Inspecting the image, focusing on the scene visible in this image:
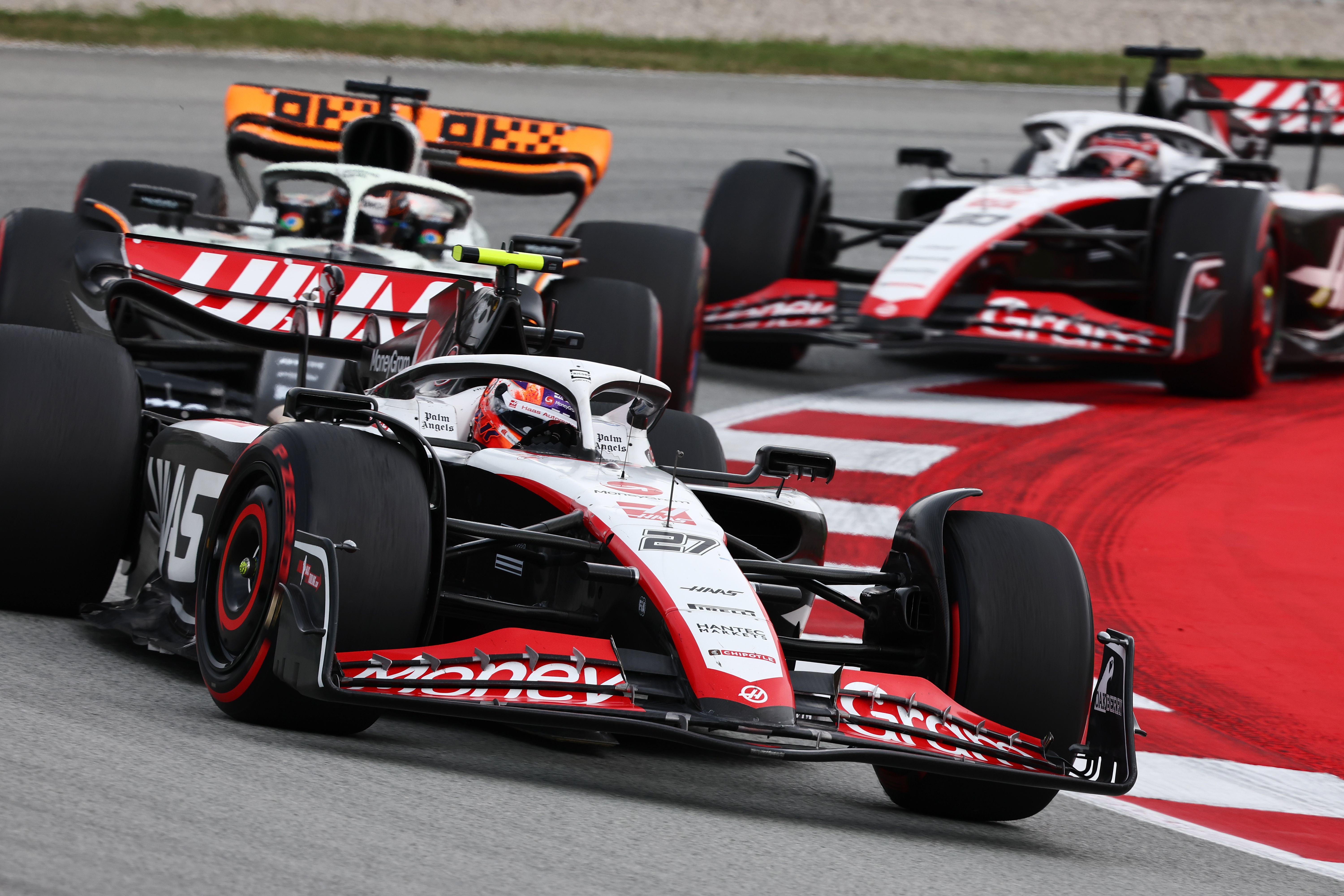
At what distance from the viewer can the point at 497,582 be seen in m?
6.08

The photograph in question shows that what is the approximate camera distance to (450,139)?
40.3ft

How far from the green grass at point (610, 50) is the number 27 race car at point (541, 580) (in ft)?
55.9

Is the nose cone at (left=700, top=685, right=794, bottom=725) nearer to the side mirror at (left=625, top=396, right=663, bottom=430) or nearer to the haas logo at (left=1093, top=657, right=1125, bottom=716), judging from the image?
the haas logo at (left=1093, top=657, right=1125, bottom=716)

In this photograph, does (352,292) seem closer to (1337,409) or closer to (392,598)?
(392,598)

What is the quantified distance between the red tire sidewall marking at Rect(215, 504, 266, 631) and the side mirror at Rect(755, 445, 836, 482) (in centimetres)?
167

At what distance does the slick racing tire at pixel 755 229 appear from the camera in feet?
43.5

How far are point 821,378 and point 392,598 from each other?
28.0 feet

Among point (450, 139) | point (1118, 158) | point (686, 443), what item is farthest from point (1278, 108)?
point (686, 443)

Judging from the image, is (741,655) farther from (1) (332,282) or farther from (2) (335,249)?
(2) (335,249)

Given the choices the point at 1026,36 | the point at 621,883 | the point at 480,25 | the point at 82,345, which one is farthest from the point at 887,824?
the point at 1026,36

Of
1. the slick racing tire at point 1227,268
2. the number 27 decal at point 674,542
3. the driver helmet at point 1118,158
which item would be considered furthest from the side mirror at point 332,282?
the driver helmet at point 1118,158

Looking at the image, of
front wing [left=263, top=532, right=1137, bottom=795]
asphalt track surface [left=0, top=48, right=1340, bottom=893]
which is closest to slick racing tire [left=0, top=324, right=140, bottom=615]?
asphalt track surface [left=0, top=48, right=1340, bottom=893]

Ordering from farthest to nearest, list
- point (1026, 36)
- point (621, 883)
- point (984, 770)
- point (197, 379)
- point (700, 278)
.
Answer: point (1026, 36) < point (700, 278) < point (197, 379) < point (984, 770) < point (621, 883)

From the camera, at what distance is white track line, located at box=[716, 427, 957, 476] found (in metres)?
10.6
